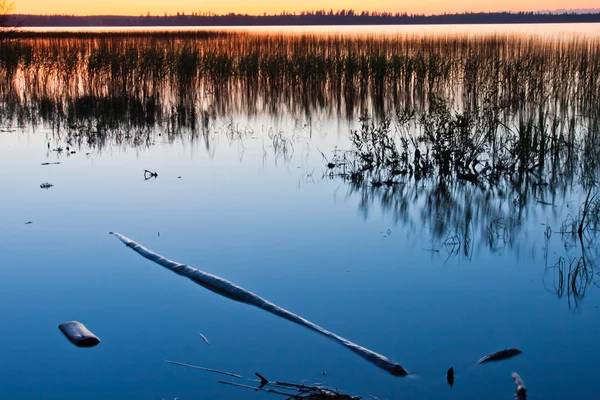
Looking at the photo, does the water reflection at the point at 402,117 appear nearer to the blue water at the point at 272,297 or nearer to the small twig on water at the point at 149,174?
the blue water at the point at 272,297

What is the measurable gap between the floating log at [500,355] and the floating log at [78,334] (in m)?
1.62

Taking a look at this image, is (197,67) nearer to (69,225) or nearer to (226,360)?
(69,225)

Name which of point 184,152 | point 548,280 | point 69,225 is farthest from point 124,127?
point 548,280

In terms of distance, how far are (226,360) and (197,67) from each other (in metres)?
11.6

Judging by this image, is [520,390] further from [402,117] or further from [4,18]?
[4,18]

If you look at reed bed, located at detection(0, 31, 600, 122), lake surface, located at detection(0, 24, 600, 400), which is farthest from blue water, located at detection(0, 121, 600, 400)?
reed bed, located at detection(0, 31, 600, 122)

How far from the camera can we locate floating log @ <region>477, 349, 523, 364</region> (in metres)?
2.66

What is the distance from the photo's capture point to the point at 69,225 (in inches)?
183

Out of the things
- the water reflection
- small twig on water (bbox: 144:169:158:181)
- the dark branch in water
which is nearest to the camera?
the dark branch in water

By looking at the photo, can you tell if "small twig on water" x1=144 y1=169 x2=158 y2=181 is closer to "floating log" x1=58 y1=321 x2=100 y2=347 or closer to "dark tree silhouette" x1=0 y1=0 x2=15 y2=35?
"floating log" x1=58 y1=321 x2=100 y2=347

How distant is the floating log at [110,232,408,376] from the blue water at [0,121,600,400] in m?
0.05

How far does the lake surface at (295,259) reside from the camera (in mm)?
2639

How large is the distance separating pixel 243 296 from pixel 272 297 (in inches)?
6.1

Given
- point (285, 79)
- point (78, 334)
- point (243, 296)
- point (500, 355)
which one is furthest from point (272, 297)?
point (285, 79)
